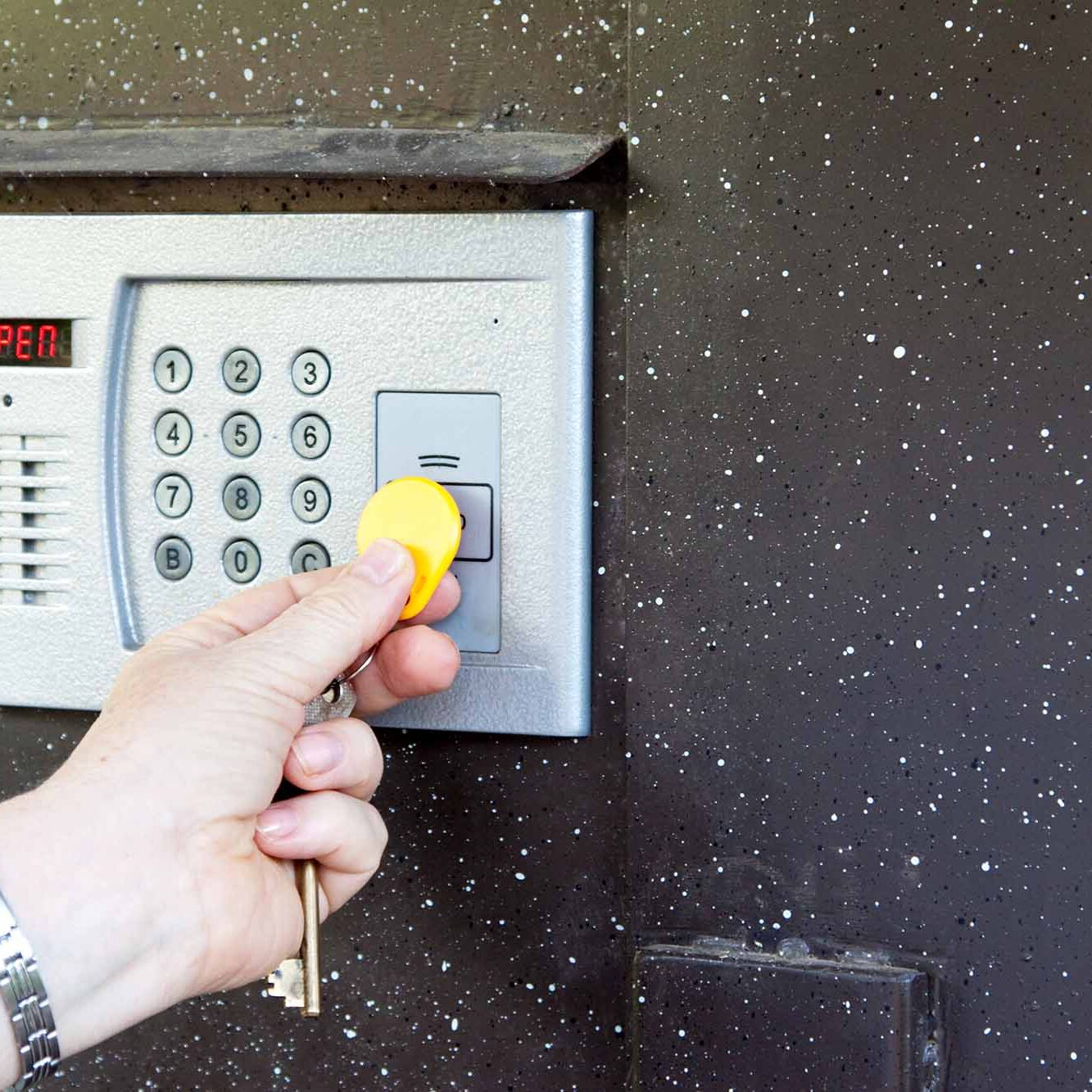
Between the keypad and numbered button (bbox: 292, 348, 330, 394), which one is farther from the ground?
numbered button (bbox: 292, 348, 330, 394)

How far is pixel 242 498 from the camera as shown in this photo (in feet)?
2.04

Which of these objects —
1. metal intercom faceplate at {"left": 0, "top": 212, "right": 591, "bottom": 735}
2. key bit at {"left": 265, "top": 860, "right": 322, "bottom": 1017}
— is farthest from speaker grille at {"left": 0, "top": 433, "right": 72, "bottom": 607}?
key bit at {"left": 265, "top": 860, "right": 322, "bottom": 1017}

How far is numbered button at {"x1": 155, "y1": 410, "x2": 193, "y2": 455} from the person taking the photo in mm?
624

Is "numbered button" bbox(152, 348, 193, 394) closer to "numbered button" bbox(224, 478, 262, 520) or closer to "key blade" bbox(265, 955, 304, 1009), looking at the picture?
"numbered button" bbox(224, 478, 262, 520)

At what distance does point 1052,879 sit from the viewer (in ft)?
1.86

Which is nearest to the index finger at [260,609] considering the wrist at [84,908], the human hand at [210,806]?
the human hand at [210,806]

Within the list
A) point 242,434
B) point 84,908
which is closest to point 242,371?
point 242,434

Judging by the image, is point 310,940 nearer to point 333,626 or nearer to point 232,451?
point 333,626

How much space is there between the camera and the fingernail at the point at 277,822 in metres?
0.54

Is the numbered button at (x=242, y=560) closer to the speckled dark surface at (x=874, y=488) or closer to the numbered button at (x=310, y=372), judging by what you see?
the numbered button at (x=310, y=372)

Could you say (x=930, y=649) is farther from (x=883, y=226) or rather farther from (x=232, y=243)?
(x=232, y=243)

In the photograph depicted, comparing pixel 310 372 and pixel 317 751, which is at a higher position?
pixel 310 372

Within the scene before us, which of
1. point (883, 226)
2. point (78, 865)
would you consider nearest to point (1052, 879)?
point (883, 226)

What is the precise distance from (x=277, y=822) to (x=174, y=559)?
172 mm
